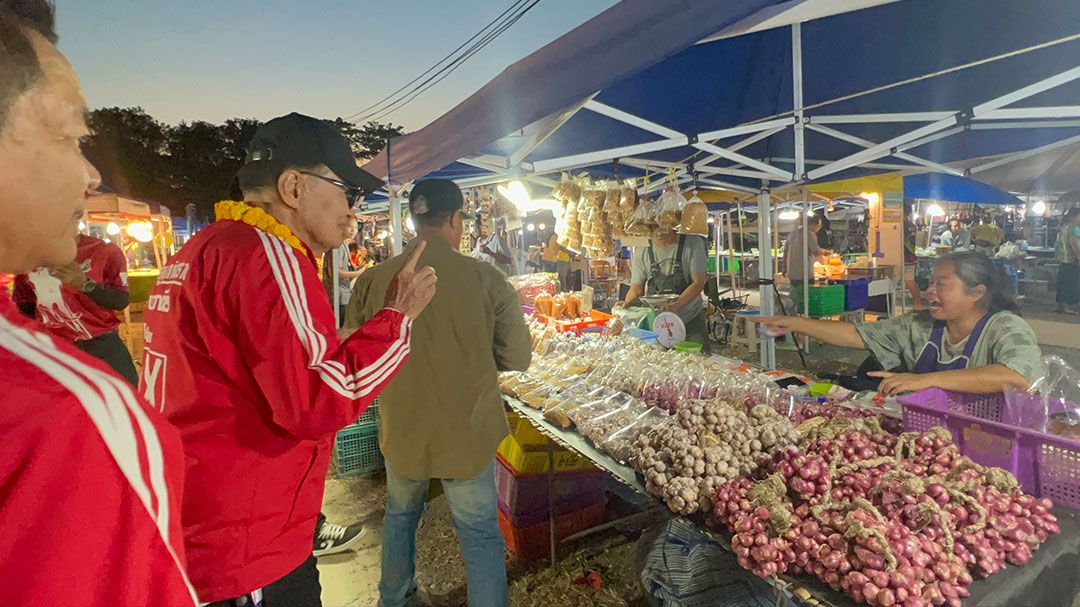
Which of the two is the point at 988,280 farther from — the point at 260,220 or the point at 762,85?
the point at 260,220

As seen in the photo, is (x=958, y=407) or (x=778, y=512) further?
(x=958, y=407)

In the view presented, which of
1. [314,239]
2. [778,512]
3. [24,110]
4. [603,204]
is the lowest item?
[778,512]

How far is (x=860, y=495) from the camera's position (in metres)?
1.63

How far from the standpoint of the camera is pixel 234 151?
27.5 meters

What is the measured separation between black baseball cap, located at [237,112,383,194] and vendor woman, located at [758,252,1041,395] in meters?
2.62

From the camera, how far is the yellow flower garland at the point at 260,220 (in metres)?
1.62

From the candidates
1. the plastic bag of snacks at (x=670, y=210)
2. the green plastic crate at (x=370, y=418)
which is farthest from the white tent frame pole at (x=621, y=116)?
the green plastic crate at (x=370, y=418)

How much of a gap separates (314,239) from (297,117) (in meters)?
0.42

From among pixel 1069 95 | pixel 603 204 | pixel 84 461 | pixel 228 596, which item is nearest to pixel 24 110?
pixel 84 461

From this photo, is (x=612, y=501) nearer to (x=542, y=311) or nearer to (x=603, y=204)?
(x=542, y=311)

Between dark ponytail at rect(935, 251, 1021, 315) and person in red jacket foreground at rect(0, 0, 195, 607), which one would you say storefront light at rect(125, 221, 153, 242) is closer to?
person in red jacket foreground at rect(0, 0, 195, 607)

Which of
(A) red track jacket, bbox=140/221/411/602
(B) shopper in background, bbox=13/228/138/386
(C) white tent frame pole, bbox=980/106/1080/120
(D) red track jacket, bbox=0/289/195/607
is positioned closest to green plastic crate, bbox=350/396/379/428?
(B) shopper in background, bbox=13/228/138/386

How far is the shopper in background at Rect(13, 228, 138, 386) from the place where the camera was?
3.57 metres

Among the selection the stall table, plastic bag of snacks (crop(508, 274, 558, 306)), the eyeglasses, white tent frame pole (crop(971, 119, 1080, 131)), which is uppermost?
white tent frame pole (crop(971, 119, 1080, 131))
